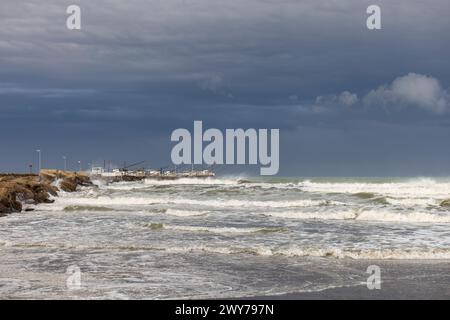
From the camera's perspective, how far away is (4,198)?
29.8 m

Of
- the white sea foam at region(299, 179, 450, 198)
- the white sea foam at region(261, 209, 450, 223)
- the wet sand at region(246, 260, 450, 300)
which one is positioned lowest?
the white sea foam at region(299, 179, 450, 198)

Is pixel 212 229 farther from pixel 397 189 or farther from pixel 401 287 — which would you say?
pixel 397 189

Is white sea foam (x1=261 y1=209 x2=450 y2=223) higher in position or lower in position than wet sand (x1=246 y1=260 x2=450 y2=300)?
lower

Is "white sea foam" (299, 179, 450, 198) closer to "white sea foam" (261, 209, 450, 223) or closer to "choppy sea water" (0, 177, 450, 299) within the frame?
"white sea foam" (261, 209, 450, 223)

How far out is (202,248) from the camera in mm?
16969

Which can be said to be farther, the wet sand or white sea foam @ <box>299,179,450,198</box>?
white sea foam @ <box>299,179,450,198</box>

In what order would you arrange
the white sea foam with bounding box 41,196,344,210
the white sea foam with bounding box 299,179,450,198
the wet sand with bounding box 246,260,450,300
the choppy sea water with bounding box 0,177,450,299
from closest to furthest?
the wet sand with bounding box 246,260,450,300 → the choppy sea water with bounding box 0,177,450,299 → the white sea foam with bounding box 41,196,344,210 → the white sea foam with bounding box 299,179,450,198

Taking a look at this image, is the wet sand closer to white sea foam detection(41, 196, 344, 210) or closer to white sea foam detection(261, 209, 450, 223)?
white sea foam detection(261, 209, 450, 223)

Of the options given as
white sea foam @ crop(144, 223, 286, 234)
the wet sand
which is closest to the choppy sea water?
white sea foam @ crop(144, 223, 286, 234)

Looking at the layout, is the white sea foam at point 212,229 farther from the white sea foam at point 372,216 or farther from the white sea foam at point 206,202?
the white sea foam at point 206,202

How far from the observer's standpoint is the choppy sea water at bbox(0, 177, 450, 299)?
11.6 metres

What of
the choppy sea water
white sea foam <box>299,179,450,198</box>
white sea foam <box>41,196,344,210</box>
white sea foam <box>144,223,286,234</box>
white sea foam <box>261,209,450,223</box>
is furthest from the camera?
white sea foam <box>299,179,450,198</box>

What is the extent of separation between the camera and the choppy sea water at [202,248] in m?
11.6
